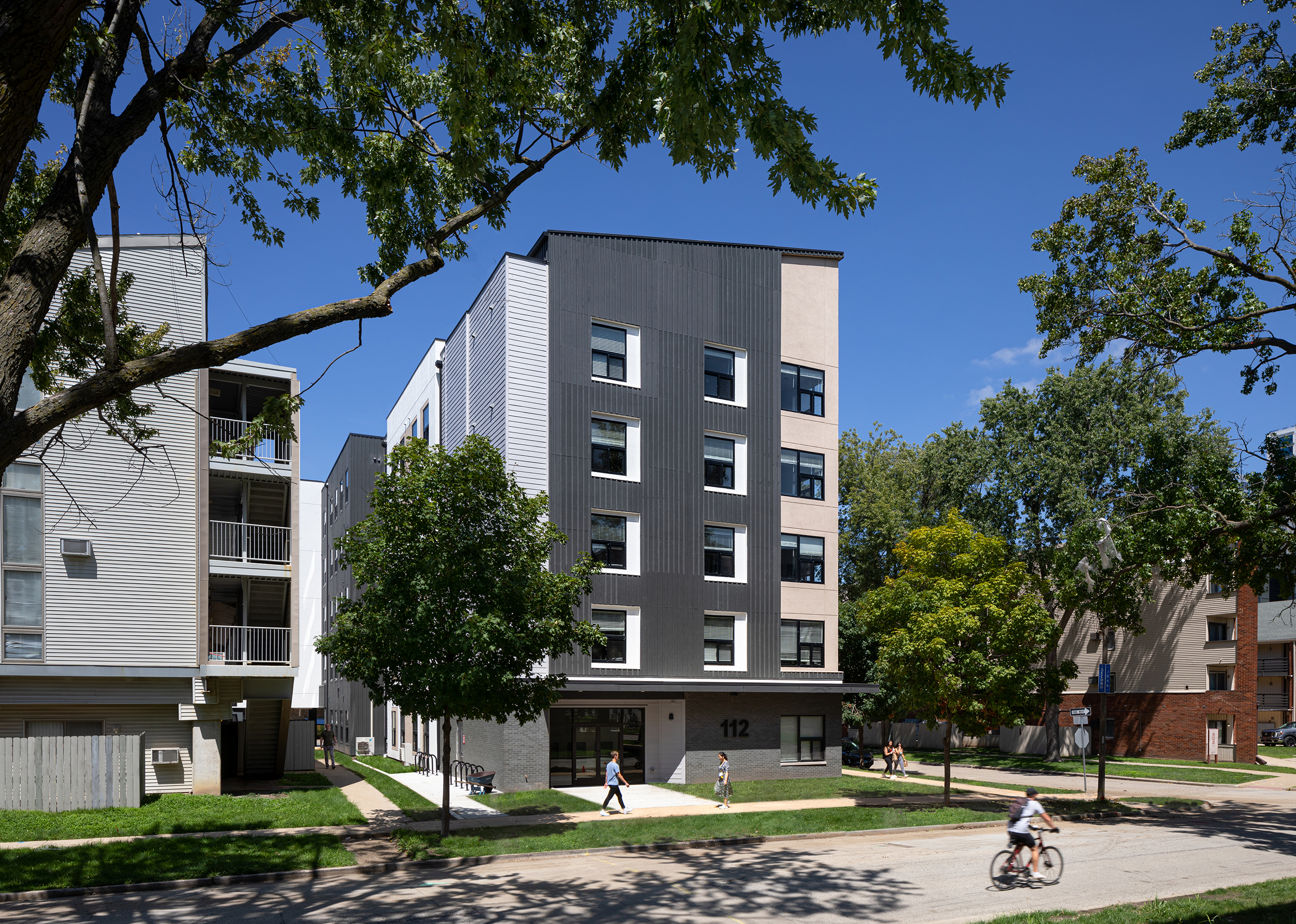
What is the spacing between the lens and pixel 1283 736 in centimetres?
5059

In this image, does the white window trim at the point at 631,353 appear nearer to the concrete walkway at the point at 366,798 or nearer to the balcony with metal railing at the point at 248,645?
the balcony with metal railing at the point at 248,645

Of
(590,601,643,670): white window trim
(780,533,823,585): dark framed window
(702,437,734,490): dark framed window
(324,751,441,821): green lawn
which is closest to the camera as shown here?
(324,751,441,821): green lawn

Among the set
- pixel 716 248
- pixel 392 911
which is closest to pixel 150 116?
pixel 392 911

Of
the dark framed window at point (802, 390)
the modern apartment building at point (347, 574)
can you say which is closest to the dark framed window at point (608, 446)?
the dark framed window at point (802, 390)

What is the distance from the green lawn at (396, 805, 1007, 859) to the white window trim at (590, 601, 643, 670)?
659 centimetres

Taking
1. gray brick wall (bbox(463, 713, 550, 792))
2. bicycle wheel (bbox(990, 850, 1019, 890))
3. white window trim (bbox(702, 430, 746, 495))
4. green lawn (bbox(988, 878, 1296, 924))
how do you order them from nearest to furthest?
green lawn (bbox(988, 878, 1296, 924)) → bicycle wheel (bbox(990, 850, 1019, 890)) → gray brick wall (bbox(463, 713, 550, 792)) → white window trim (bbox(702, 430, 746, 495))

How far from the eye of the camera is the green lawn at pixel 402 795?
75.0 feet

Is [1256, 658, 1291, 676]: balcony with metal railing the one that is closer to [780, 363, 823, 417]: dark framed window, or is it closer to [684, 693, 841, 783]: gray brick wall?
[684, 693, 841, 783]: gray brick wall

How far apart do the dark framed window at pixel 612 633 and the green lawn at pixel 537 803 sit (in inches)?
159

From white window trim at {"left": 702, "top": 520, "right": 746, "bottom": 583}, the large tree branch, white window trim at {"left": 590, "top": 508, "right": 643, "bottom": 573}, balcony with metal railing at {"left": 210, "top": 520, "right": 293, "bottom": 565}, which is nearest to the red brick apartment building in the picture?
white window trim at {"left": 702, "top": 520, "right": 746, "bottom": 583}

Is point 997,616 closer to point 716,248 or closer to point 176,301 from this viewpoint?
point 716,248

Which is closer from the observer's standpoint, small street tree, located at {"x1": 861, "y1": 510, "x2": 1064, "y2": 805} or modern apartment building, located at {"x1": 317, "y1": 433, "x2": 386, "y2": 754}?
small street tree, located at {"x1": 861, "y1": 510, "x2": 1064, "y2": 805}

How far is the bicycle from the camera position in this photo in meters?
15.1

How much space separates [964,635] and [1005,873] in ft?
32.2
